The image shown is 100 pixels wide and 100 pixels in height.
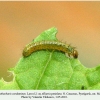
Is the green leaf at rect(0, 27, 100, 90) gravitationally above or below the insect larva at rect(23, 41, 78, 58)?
below

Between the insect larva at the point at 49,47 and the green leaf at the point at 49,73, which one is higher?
the insect larva at the point at 49,47

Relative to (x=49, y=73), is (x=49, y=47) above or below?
above

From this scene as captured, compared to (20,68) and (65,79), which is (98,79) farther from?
(20,68)

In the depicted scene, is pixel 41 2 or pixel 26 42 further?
pixel 41 2
